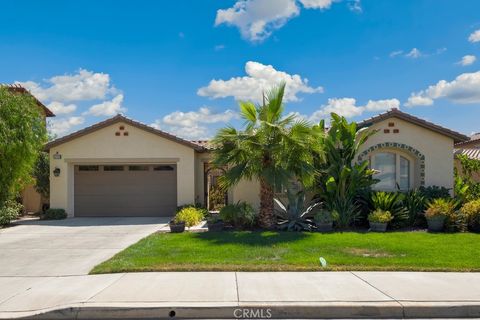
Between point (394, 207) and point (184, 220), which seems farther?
point (394, 207)

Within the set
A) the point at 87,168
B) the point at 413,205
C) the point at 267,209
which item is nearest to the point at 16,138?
the point at 87,168

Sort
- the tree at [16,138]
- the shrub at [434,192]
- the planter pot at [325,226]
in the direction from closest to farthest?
the planter pot at [325,226] → the shrub at [434,192] → the tree at [16,138]

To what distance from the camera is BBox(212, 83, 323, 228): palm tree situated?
11.8 m

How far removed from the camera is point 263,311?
544 cm

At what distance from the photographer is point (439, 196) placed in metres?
13.3

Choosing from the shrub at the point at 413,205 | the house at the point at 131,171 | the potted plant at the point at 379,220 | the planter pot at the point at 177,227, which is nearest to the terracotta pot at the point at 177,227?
the planter pot at the point at 177,227

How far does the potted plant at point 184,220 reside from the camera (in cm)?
1184

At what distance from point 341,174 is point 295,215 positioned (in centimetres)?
189

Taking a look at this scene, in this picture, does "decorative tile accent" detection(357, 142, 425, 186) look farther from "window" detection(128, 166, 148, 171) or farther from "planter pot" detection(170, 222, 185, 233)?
"window" detection(128, 166, 148, 171)

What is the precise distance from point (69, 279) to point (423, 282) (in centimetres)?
605

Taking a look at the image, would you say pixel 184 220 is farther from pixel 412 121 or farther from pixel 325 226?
pixel 412 121

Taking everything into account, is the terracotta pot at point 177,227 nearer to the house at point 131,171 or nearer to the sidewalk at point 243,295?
the house at point 131,171

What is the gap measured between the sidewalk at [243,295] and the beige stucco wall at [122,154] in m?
9.10

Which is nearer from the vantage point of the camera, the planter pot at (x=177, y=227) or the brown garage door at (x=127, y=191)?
the planter pot at (x=177, y=227)
